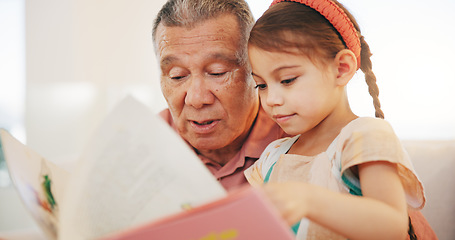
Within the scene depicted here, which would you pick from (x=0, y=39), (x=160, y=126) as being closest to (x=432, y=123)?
(x=160, y=126)

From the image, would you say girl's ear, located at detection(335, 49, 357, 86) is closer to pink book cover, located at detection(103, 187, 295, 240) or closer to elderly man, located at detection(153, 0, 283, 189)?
elderly man, located at detection(153, 0, 283, 189)

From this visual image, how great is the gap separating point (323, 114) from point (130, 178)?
515mm

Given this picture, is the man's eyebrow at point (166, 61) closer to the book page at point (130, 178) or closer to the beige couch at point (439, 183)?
the book page at point (130, 178)

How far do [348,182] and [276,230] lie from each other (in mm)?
396

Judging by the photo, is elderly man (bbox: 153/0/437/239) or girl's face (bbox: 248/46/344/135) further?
elderly man (bbox: 153/0/437/239)

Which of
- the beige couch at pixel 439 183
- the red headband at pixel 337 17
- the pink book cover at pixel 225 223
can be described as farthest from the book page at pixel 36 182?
the beige couch at pixel 439 183

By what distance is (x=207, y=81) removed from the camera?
4.36 feet

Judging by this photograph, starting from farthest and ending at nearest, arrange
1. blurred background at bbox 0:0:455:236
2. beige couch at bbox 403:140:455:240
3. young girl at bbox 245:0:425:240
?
blurred background at bbox 0:0:455:236 → beige couch at bbox 403:140:455:240 → young girl at bbox 245:0:425:240

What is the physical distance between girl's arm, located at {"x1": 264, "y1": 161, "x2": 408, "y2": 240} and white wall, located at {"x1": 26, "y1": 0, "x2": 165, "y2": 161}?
9.85 feet

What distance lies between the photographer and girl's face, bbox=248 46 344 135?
3.07 ft

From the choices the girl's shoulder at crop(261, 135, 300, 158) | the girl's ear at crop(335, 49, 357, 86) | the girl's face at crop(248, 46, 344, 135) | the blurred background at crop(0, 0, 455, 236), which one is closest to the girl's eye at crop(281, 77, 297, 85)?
the girl's face at crop(248, 46, 344, 135)

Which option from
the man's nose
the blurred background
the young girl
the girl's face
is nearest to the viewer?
the young girl

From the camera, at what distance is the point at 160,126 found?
646 millimetres

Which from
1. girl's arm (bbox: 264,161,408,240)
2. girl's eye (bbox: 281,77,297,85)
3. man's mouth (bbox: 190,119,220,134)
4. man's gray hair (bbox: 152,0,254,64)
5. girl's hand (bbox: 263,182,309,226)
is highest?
man's gray hair (bbox: 152,0,254,64)
